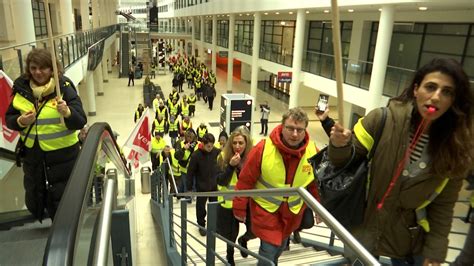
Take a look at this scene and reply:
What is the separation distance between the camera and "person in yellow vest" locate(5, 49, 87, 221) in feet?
9.43

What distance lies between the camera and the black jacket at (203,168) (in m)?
6.14

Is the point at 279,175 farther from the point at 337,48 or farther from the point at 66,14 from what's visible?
the point at 66,14

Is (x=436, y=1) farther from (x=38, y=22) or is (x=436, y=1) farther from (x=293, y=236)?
(x=38, y=22)

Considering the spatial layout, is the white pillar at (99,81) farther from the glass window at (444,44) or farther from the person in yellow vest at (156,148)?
the glass window at (444,44)

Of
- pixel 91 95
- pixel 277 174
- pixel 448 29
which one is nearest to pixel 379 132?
pixel 277 174

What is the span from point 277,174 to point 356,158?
3.50 ft

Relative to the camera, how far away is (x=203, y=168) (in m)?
6.18

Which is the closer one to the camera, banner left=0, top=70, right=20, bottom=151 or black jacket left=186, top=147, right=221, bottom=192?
banner left=0, top=70, right=20, bottom=151

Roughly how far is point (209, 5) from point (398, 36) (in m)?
22.1

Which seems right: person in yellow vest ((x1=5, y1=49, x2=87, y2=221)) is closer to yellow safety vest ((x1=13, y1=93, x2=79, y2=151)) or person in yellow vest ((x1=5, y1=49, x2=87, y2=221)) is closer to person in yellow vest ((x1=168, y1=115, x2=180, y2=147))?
yellow safety vest ((x1=13, y1=93, x2=79, y2=151))

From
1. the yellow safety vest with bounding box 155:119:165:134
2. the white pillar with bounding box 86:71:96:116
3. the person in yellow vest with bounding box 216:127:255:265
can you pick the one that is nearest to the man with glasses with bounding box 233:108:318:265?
the person in yellow vest with bounding box 216:127:255:265

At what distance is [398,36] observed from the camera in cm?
1584

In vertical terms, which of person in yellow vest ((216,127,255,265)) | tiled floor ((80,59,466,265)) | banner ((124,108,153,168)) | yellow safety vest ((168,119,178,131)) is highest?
person in yellow vest ((216,127,255,265))

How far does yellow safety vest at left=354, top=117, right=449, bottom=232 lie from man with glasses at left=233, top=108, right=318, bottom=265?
0.88 meters
